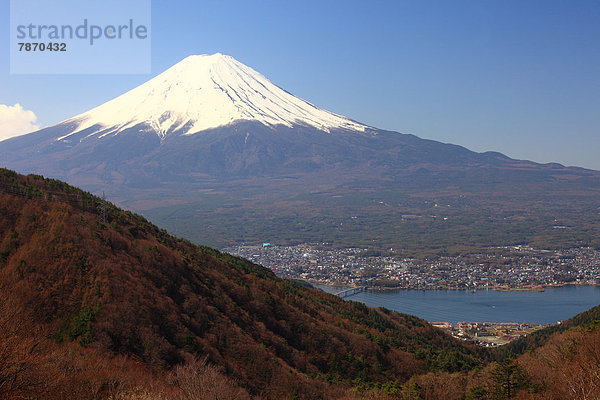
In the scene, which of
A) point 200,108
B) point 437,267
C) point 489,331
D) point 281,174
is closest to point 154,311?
point 489,331

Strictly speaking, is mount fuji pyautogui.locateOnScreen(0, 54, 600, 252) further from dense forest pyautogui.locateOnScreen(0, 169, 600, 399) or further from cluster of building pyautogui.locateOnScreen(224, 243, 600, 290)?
dense forest pyautogui.locateOnScreen(0, 169, 600, 399)

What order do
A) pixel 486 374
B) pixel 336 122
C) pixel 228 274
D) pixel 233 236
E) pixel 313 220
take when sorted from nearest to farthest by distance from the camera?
pixel 486 374
pixel 228 274
pixel 233 236
pixel 313 220
pixel 336 122

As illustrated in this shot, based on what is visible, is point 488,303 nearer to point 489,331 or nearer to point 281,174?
point 489,331

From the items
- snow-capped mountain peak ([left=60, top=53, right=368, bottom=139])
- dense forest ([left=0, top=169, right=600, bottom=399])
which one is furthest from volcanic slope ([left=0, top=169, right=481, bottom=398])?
snow-capped mountain peak ([left=60, top=53, right=368, bottom=139])

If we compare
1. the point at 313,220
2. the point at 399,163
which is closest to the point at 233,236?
the point at 313,220

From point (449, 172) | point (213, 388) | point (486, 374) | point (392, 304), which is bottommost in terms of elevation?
point (392, 304)

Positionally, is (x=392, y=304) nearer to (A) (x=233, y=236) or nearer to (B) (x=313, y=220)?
(A) (x=233, y=236)
